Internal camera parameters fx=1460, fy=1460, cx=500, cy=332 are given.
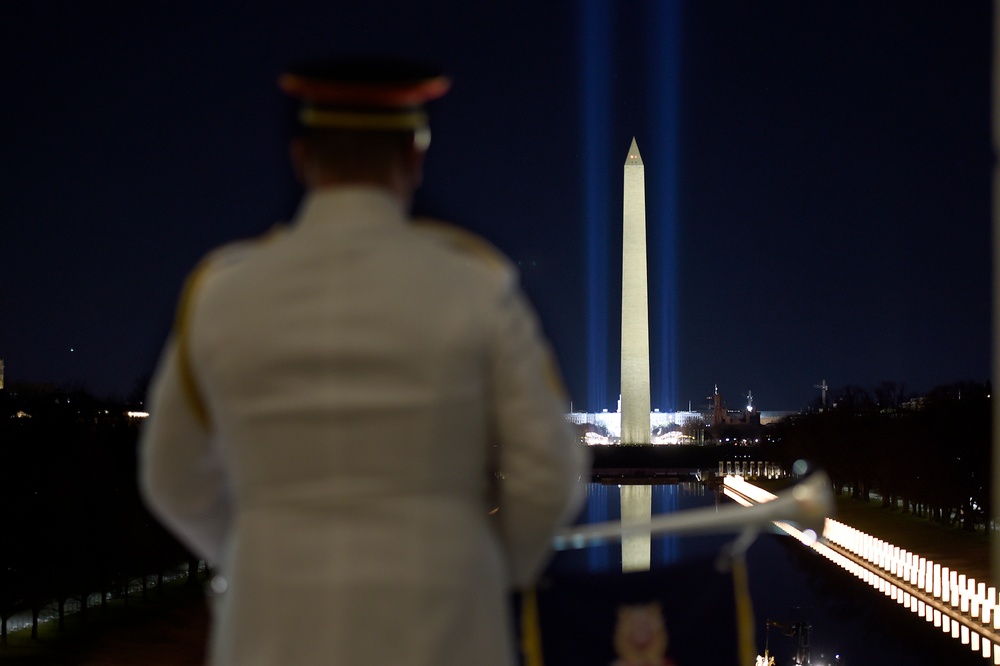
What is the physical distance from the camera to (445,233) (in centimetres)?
251

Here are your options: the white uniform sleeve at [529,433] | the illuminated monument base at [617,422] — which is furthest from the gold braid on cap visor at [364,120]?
the illuminated monument base at [617,422]

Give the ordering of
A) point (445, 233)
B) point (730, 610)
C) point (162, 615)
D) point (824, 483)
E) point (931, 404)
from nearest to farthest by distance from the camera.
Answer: point (445, 233) < point (824, 483) < point (730, 610) < point (162, 615) < point (931, 404)

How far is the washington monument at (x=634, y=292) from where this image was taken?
2650 inches

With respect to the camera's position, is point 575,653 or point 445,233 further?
point 575,653

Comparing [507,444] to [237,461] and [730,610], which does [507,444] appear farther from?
[730,610]

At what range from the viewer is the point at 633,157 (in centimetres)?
7200

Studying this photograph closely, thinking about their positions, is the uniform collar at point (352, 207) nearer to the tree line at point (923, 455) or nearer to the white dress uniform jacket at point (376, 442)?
the white dress uniform jacket at point (376, 442)

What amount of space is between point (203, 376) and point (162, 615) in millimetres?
39244

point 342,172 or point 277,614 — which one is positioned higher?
point 342,172

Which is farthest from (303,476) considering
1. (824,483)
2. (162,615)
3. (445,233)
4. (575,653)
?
(162,615)

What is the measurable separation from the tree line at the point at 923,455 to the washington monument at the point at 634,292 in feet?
36.7

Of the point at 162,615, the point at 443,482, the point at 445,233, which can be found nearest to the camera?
the point at 443,482

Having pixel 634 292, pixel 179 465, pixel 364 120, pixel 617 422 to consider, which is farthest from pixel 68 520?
pixel 617 422

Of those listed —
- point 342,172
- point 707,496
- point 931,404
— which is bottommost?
point 707,496
